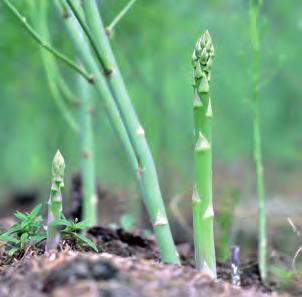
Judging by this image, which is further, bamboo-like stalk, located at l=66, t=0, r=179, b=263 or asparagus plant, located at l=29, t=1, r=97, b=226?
asparagus plant, located at l=29, t=1, r=97, b=226

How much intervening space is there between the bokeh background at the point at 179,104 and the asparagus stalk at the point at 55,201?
2531 mm

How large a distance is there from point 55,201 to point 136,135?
0.98ft

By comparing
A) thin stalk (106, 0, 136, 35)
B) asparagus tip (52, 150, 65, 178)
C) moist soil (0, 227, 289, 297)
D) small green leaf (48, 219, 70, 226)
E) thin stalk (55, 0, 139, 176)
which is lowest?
moist soil (0, 227, 289, 297)

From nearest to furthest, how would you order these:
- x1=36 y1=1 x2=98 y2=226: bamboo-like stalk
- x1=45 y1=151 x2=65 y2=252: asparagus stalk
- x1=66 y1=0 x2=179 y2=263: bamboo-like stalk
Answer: x1=45 y1=151 x2=65 y2=252: asparagus stalk → x1=66 y1=0 x2=179 y2=263: bamboo-like stalk → x1=36 y1=1 x2=98 y2=226: bamboo-like stalk

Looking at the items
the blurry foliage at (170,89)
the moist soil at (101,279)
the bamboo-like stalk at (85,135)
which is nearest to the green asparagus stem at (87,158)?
the bamboo-like stalk at (85,135)

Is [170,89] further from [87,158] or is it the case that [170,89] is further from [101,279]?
[101,279]

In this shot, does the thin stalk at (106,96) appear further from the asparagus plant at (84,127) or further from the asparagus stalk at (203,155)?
the asparagus plant at (84,127)

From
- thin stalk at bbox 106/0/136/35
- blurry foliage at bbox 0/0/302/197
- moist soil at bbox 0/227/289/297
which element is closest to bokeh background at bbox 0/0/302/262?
blurry foliage at bbox 0/0/302/197

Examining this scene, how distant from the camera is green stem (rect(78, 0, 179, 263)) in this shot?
1.80m

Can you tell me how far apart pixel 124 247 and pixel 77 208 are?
3.52 ft

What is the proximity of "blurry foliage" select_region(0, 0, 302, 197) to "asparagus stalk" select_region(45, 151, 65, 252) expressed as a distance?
120 inches

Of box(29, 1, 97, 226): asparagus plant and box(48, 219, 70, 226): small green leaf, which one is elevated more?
box(29, 1, 97, 226): asparagus plant

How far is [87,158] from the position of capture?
3.05 meters

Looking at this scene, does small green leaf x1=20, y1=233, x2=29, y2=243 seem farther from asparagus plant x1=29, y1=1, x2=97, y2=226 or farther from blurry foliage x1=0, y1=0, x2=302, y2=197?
blurry foliage x1=0, y1=0, x2=302, y2=197
